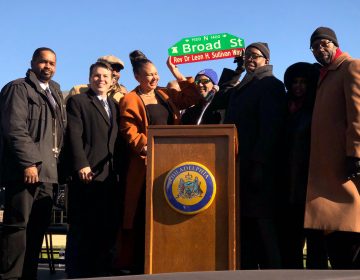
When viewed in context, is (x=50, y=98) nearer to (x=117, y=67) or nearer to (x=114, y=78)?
(x=114, y=78)

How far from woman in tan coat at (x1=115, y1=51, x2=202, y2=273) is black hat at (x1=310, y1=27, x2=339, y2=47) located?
3.49 feet

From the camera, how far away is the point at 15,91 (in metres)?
Answer: 4.10

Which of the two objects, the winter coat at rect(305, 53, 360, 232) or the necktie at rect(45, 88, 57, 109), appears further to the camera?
the necktie at rect(45, 88, 57, 109)

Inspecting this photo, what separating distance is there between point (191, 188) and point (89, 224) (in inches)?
49.0

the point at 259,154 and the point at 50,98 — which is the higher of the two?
the point at 50,98

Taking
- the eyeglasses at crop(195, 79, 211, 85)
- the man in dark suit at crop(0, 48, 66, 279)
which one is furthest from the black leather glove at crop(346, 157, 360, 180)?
the man in dark suit at crop(0, 48, 66, 279)

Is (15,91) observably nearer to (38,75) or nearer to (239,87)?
(38,75)

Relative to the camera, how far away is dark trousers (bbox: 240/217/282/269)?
151 inches

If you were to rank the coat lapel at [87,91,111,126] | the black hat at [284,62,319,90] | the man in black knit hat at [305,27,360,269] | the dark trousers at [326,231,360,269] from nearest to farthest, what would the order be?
the man in black knit hat at [305,27,360,269]
the dark trousers at [326,231,360,269]
the black hat at [284,62,319,90]
the coat lapel at [87,91,111,126]

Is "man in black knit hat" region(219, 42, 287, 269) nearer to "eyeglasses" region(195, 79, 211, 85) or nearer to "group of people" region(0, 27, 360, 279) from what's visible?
"group of people" region(0, 27, 360, 279)

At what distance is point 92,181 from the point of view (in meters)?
4.19

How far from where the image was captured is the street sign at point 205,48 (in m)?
6.61

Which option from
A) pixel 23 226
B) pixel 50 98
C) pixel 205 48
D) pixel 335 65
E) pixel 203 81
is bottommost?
pixel 23 226

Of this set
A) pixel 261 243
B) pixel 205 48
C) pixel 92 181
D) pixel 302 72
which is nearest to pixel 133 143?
pixel 92 181
